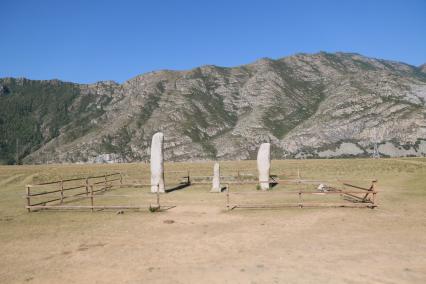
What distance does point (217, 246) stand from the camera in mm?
10625

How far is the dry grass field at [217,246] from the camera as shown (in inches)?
325

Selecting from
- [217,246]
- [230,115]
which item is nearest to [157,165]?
[217,246]

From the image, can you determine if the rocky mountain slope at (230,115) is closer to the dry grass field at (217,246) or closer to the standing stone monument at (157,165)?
the standing stone monument at (157,165)

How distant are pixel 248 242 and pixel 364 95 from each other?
405 feet

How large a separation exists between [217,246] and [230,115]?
12814 centimetres

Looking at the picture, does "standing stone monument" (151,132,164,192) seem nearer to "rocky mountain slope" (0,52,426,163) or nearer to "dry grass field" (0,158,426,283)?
"dry grass field" (0,158,426,283)

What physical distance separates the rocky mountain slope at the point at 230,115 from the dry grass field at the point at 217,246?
9544cm

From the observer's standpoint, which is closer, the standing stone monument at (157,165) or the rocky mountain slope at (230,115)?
the standing stone monument at (157,165)

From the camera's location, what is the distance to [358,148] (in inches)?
4141

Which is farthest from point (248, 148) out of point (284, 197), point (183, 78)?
point (284, 197)

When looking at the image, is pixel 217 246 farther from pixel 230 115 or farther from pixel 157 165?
pixel 230 115

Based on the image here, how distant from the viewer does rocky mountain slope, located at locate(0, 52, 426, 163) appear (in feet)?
364

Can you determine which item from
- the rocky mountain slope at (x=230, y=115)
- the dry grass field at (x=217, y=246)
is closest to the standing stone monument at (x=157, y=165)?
the dry grass field at (x=217, y=246)

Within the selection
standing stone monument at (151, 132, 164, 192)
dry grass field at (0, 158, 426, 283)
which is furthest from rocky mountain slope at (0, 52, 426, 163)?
dry grass field at (0, 158, 426, 283)
